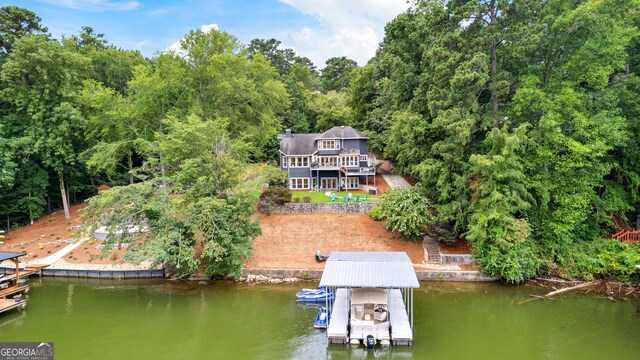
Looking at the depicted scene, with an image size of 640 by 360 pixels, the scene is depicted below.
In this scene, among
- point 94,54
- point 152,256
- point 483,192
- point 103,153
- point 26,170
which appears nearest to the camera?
point 152,256

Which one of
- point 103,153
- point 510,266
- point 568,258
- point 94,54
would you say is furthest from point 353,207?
point 94,54

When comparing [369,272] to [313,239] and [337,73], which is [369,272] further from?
[337,73]

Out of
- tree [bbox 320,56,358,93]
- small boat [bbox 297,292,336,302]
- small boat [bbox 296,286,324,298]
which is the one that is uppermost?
tree [bbox 320,56,358,93]

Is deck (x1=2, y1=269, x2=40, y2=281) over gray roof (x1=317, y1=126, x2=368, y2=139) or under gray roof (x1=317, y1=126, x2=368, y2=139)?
under

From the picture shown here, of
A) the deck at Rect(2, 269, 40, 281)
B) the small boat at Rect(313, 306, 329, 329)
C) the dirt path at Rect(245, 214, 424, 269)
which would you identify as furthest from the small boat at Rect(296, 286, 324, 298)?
the deck at Rect(2, 269, 40, 281)

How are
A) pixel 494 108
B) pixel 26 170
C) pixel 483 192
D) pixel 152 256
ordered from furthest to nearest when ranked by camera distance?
pixel 26 170, pixel 494 108, pixel 483 192, pixel 152 256

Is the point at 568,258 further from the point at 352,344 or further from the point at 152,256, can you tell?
the point at 152,256

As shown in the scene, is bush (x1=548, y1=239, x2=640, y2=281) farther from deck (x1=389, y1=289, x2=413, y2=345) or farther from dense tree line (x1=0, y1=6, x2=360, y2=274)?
dense tree line (x1=0, y1=6, x2=360, y2=274)

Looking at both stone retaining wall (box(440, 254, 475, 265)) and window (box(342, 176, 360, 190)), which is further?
window (box(342, 176, 360, 190))
